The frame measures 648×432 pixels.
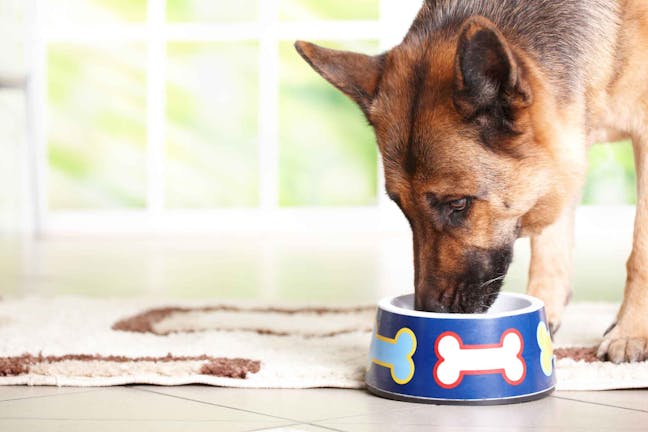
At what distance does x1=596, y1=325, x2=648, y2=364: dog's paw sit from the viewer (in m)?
2.47

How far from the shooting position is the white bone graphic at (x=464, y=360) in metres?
2.08

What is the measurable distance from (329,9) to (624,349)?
6.94 meters

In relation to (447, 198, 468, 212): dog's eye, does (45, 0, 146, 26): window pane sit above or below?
above

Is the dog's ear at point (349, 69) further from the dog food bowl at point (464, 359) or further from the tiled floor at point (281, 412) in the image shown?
the tiled floor at point (281, 412)

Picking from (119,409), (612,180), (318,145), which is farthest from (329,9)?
(119,409)

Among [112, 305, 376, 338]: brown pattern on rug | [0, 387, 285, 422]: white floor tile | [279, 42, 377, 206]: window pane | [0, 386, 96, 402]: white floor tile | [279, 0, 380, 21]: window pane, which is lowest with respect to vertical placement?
[0, 387, 285, 422]: white floor tile

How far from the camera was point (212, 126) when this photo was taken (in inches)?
363

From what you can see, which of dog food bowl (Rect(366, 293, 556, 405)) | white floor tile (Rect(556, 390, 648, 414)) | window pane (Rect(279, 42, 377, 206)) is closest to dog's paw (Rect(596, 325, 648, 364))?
white floor tile (Rect(556, 390, 648, 414))

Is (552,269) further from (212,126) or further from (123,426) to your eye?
(212,126)

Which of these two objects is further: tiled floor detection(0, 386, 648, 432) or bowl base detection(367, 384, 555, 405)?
bowl base detection(367, 384, 555, 405)

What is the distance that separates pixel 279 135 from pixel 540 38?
6.66m

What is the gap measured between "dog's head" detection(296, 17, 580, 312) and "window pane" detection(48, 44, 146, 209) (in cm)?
694

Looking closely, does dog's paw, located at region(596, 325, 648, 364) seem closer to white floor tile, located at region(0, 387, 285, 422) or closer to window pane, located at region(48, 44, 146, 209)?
white floor tile, located at region(0, 387, 285, 422)

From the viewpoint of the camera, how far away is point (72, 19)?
9.05 m
